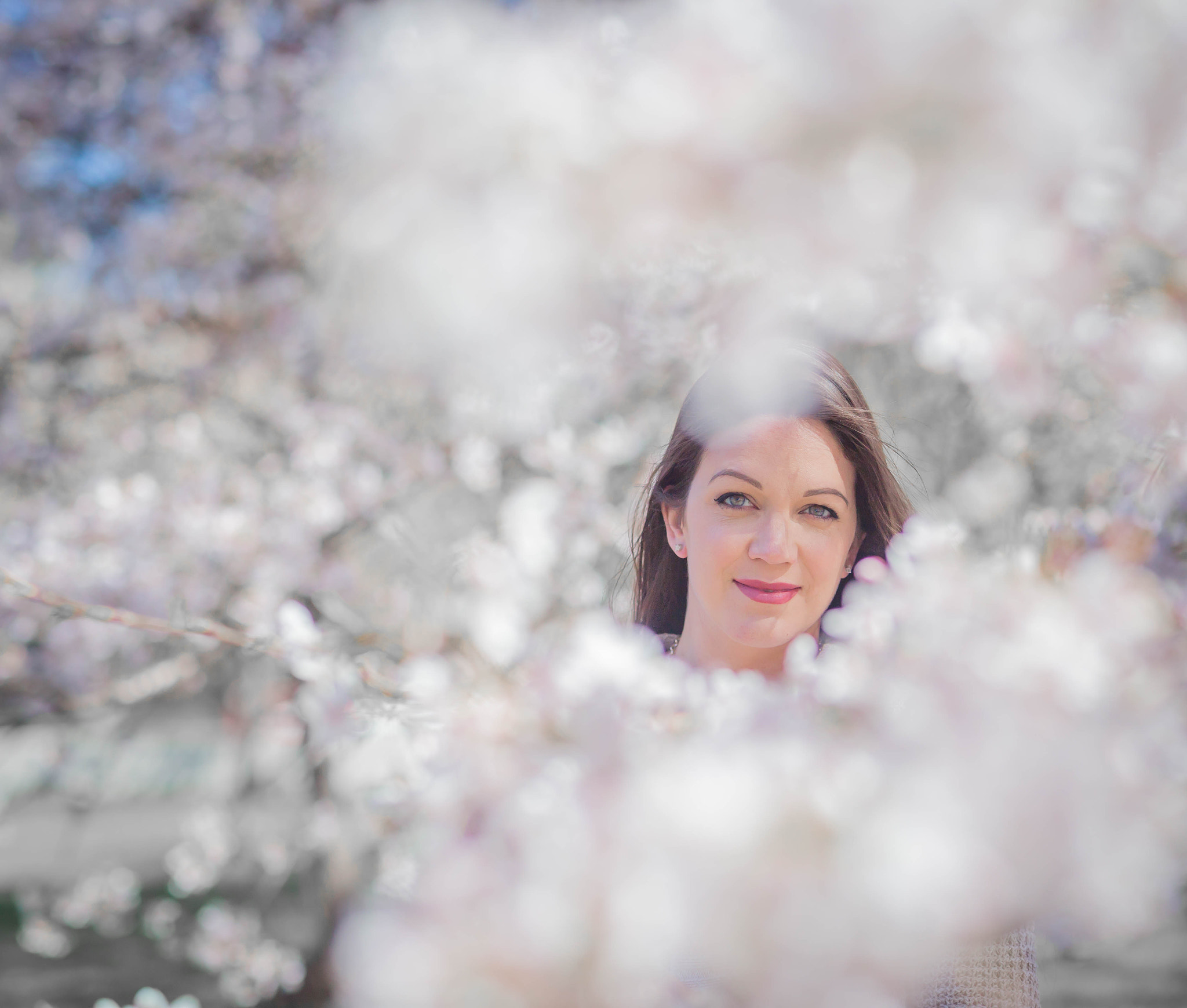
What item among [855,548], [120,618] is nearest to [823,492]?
[855,548]

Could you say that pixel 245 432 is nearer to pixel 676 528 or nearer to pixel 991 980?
pixel 676 528

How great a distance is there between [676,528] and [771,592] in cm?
40

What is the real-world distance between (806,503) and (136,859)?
7.01 m

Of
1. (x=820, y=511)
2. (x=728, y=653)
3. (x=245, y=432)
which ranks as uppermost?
(x=820, y=511)

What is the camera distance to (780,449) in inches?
67.0

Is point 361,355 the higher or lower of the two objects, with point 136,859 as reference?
higher

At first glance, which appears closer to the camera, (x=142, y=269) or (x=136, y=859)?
(x=142, y=269)

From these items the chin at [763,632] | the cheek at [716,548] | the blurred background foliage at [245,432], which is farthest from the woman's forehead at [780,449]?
the blurred background foliage at [245,432]

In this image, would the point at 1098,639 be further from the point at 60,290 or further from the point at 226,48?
the point at 60,290

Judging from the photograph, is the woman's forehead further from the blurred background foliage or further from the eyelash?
the blurred background foliage

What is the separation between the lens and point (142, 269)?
429 centimetres

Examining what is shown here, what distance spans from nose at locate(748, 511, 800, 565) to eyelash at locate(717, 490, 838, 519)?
8 centimetres

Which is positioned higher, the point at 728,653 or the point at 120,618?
the point at 120,618

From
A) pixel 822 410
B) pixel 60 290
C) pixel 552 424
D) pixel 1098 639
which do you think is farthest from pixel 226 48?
pixel 1098 639
